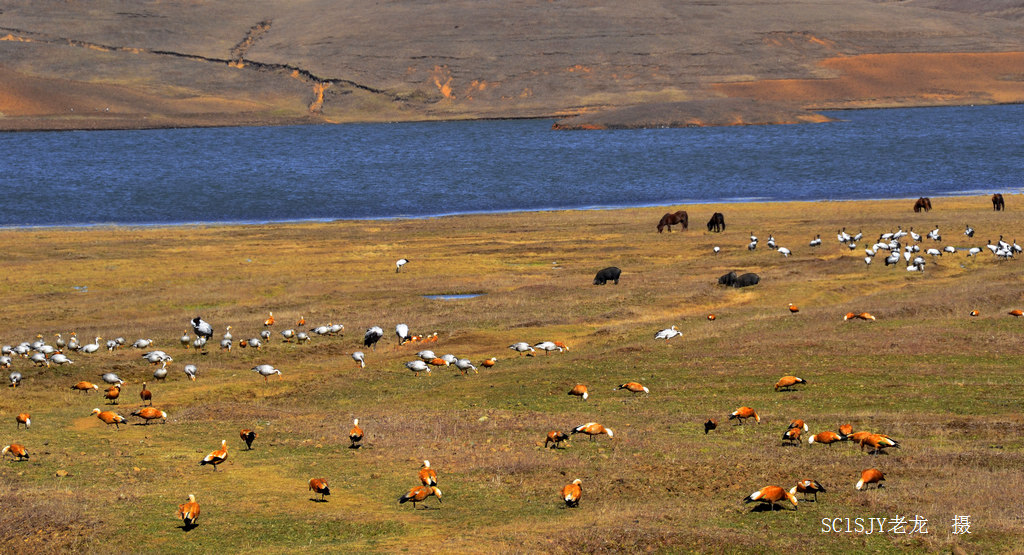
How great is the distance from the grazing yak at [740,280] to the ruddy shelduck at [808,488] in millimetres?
23494

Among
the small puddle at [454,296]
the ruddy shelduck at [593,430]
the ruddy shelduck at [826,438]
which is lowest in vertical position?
the small puddle at [454,296]

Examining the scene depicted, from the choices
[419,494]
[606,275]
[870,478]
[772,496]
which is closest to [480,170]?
[606,275]

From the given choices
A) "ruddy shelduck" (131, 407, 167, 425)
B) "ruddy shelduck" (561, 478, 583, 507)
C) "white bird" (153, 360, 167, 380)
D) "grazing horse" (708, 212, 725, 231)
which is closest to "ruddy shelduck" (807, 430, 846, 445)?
"ruddy shelduck" (561, 478, 583, 507)

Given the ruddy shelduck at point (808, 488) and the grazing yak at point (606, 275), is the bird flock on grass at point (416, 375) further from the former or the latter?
the grazing yak at point (606, 275)

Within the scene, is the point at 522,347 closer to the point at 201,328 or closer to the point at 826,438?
the point at 201,328

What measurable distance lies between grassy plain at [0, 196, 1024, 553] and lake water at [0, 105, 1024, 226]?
23.4 m

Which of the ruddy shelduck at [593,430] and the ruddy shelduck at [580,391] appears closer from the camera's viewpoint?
the ruddy shelduck at [593,430]

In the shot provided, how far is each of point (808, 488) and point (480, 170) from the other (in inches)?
3275

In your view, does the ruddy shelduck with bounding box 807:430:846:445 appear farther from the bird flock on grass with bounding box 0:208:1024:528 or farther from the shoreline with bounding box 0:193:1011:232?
the shoreline with bounding box 0:193:1011:232

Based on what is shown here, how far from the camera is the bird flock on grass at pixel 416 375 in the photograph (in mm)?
15781

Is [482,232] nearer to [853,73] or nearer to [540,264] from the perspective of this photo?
[540,264]

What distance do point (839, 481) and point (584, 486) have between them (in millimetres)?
3604

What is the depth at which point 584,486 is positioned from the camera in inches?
658

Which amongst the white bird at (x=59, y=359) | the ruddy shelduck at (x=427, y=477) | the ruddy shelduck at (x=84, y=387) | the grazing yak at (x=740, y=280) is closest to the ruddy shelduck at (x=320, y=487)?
the ruddy shelduck at (x=427, y=477)
